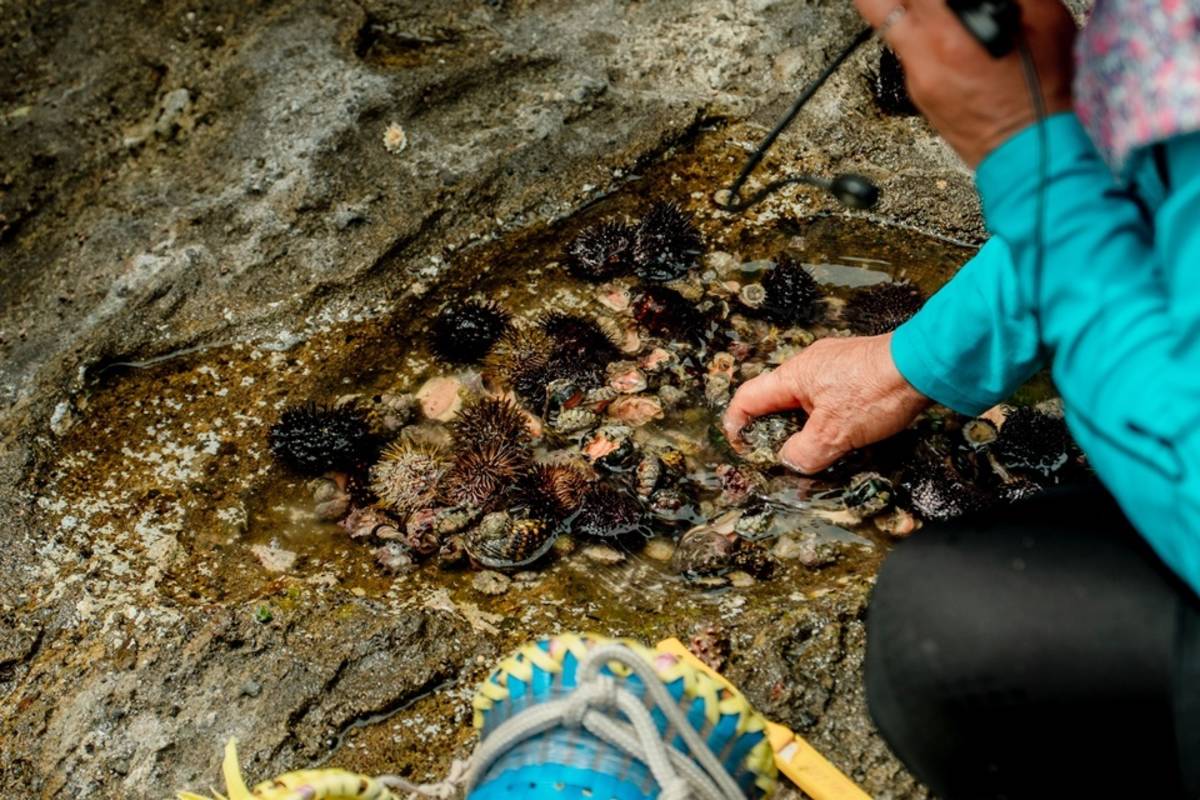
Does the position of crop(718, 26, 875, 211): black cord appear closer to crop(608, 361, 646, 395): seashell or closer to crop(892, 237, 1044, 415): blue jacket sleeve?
crop(892, 237, 1044, 415): blue jacket sleeve

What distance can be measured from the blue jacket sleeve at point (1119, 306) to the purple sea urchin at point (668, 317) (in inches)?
70.3

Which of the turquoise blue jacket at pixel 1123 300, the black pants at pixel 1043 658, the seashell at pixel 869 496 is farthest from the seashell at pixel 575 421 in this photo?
the turquoise blue jacket at pixel 1123 300

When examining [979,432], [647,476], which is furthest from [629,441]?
[979,432]

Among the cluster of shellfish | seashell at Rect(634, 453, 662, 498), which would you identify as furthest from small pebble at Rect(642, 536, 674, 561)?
seashell at Rect(634, 453, 662, 498)

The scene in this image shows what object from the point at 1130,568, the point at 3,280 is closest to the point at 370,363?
the point at 3,280

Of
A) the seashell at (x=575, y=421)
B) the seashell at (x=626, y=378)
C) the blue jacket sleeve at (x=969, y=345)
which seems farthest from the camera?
the seashell at (x=626, y=378)

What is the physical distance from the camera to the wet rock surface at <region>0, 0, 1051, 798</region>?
251 cm

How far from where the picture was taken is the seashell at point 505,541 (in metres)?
2.82

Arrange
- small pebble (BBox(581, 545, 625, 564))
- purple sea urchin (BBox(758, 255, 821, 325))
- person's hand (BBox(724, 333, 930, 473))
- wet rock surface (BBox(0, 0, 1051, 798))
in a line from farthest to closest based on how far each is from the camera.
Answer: purple sea urchin (BBox(758, 255, 821, 325)) → small pebble (BBox(581, 545, 625, 564)) → person's hand (BBox(724, 333, 930, 473)) → wet rock surface (BBox(0, 0, 1051, 798))

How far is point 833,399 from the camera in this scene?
2.90 m

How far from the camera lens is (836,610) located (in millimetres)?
2570

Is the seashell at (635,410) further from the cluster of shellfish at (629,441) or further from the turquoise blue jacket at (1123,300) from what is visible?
the turquoise blue jacket at (1123,300)

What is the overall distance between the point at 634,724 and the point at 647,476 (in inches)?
46.2

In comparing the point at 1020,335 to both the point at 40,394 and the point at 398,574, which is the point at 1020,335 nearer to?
the point at 398,574
